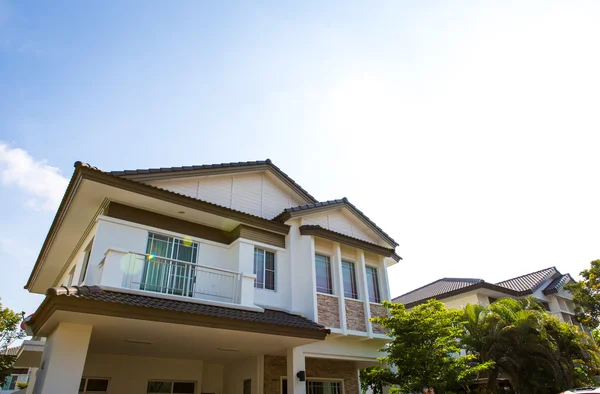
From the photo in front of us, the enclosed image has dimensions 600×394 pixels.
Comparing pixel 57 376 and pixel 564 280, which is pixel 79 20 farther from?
pixel 564 280

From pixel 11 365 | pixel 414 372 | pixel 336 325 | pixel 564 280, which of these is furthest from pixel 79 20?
pixel 564 280

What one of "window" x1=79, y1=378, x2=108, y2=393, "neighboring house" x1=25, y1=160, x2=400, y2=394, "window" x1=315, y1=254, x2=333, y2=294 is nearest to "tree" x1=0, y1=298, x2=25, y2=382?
"neighboring house" x1=25, y1=160, x2=400, y2=394

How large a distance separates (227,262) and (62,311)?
5.25 meters

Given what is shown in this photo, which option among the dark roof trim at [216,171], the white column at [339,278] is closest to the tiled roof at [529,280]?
the white column at [339,278]

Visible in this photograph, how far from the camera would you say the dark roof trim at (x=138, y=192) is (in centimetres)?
923

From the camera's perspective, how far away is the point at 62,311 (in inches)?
271

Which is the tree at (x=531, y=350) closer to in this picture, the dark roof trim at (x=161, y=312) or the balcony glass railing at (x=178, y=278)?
the dark roof trim at (x=161, y=312)

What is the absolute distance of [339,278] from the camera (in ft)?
41.5

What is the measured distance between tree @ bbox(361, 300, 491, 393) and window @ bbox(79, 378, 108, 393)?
7.24 m

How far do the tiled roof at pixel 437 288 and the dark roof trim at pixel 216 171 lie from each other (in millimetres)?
9815

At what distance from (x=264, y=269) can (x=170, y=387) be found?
427 cm

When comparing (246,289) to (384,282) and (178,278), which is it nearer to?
(178,278)

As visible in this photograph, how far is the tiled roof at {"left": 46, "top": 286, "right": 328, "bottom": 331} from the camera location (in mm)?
7292

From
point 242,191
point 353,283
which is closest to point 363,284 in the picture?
point 353,283
